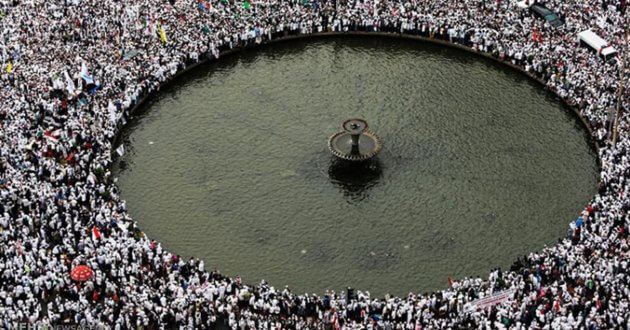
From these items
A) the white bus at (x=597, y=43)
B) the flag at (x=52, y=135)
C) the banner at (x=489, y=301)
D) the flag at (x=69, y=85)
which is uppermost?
the white bus at (x=597, y=43)

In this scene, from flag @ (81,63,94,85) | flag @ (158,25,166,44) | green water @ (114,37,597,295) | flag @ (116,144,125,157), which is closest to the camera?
green water @ (114,37,597,295)

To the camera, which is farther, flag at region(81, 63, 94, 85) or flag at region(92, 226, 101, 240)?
flag at region(81, 63, 94, 85)

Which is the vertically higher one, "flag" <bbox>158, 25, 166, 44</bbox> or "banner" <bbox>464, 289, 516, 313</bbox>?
"flag" <bbox>158, 25, 166, 44</bbox>

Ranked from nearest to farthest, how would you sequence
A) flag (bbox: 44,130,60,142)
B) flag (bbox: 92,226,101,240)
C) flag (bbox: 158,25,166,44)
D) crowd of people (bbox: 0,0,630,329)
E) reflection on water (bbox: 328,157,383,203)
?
crowd of people (bbox: 0,0,630,329) → flag (bbox: 92,226,101,240) → reflection on water (bbox: 328,157,383,203) → flag (bbox: 44,130,60,142) → flag (bbox: 158,25,166,44)

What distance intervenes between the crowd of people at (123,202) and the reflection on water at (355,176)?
9.86 meters

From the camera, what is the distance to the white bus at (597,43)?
68125 millimetres

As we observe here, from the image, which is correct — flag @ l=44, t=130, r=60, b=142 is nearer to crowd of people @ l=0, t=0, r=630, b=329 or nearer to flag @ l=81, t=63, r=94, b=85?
crowd of people @ l=0, t=0, r=630, b=329

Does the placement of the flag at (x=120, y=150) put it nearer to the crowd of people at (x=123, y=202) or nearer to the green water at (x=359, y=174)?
the crowd of people at (x=123, y=202)

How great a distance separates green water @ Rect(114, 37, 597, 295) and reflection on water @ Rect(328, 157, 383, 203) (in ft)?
0.50

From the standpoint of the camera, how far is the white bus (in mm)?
68125

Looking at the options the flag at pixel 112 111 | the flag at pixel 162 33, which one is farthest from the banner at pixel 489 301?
the flag at pixel 162 33

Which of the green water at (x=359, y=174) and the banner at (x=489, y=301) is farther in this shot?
the green water at (x=359, y=174)

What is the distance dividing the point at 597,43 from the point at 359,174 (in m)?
20.8

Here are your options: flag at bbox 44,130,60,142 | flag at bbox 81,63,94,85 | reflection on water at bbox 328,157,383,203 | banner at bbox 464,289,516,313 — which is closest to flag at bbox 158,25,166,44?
flag at bbox 81,63,94,85
